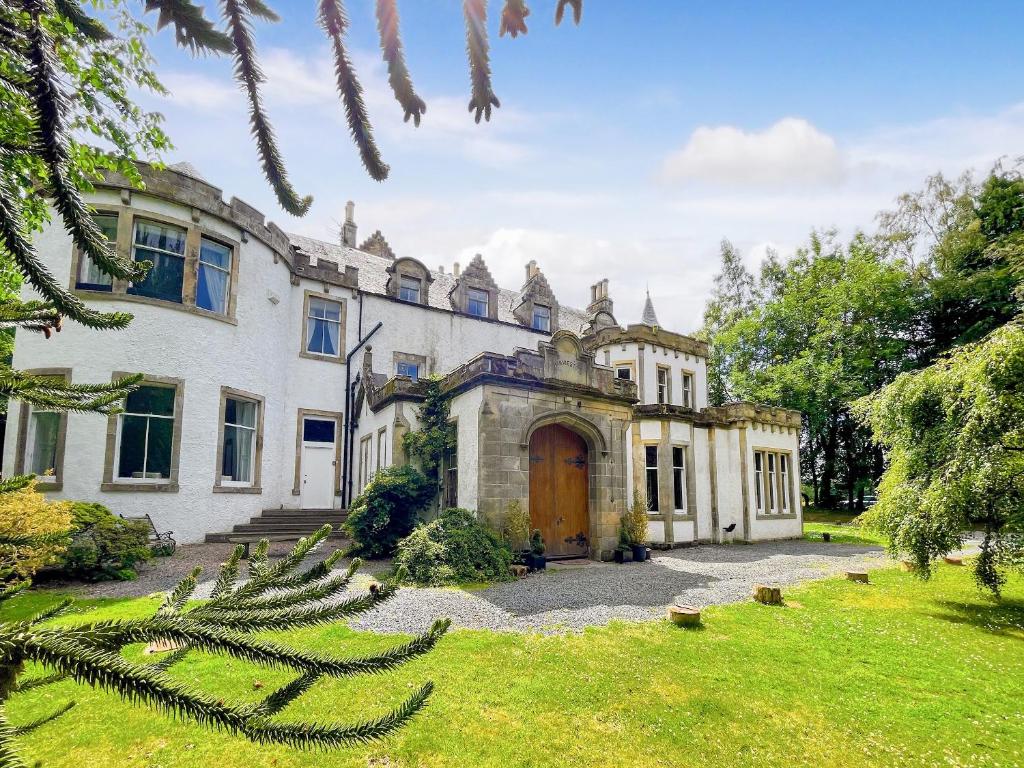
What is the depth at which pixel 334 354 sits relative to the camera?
1983 cm

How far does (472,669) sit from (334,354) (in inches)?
642

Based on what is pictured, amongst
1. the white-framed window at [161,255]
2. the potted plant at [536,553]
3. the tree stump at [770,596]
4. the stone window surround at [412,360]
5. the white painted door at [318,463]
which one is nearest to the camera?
the tree stump at [770,596]

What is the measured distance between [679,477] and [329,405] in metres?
13.5

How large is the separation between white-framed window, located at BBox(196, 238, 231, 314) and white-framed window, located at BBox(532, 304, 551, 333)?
14.1 meters

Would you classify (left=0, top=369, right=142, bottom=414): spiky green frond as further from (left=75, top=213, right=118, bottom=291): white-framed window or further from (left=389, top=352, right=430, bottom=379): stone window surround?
(left=389, top=352, right=430, bottom=379): stone window surround

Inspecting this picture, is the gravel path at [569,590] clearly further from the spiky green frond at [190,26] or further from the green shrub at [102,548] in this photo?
the spiky green frond at [190,26]

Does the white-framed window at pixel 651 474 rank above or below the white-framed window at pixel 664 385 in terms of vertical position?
A: below

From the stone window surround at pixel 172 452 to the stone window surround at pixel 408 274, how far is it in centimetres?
943

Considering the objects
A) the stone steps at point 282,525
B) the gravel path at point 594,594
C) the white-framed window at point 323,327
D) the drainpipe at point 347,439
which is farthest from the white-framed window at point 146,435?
the gravel path at point 594,594

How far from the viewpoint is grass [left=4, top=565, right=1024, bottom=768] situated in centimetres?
413

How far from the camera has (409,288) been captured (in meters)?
22.3

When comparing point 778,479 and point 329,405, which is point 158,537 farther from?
point 778,479

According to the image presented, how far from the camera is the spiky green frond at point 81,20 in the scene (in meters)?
1.97

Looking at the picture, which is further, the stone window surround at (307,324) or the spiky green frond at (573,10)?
the stone window surround at (307,324)
